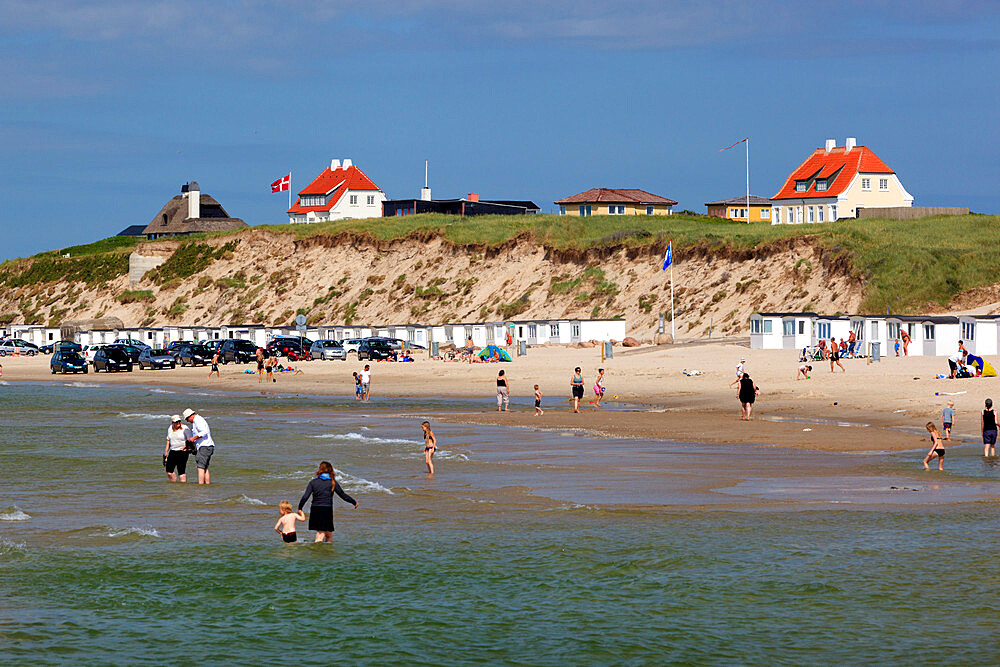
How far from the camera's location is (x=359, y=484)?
24.1 m

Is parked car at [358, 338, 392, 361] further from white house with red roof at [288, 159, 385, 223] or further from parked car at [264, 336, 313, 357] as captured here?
white house with red roof at [288, 159, 385, 223]

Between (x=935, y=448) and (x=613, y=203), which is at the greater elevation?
(x=613, y=203)

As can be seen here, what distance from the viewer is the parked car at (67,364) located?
2832 inches

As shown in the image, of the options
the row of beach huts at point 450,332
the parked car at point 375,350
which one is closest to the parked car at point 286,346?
the parked car at point 375,350

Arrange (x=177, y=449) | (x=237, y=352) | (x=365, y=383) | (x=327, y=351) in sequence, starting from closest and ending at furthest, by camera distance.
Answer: (x=177, y=449) < (x=365, y=383) < (x=237, y=352) < (x=327, y=351)

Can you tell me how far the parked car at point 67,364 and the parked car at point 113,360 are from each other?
81cm

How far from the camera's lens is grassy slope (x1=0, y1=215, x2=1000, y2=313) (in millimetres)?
73188

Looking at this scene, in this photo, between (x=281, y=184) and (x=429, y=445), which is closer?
(x=429, y=445)

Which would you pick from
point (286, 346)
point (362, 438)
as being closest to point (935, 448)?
point (362, 438)

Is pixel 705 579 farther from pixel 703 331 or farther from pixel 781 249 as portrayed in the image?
pixel 781 249

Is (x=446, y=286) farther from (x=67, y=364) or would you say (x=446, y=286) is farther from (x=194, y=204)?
(x=194, y=204)

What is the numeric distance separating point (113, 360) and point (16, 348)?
2854cm

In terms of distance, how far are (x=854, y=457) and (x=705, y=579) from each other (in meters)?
11.3

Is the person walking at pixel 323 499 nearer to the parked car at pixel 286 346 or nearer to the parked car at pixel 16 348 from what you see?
the parked car at pixel 286 346
